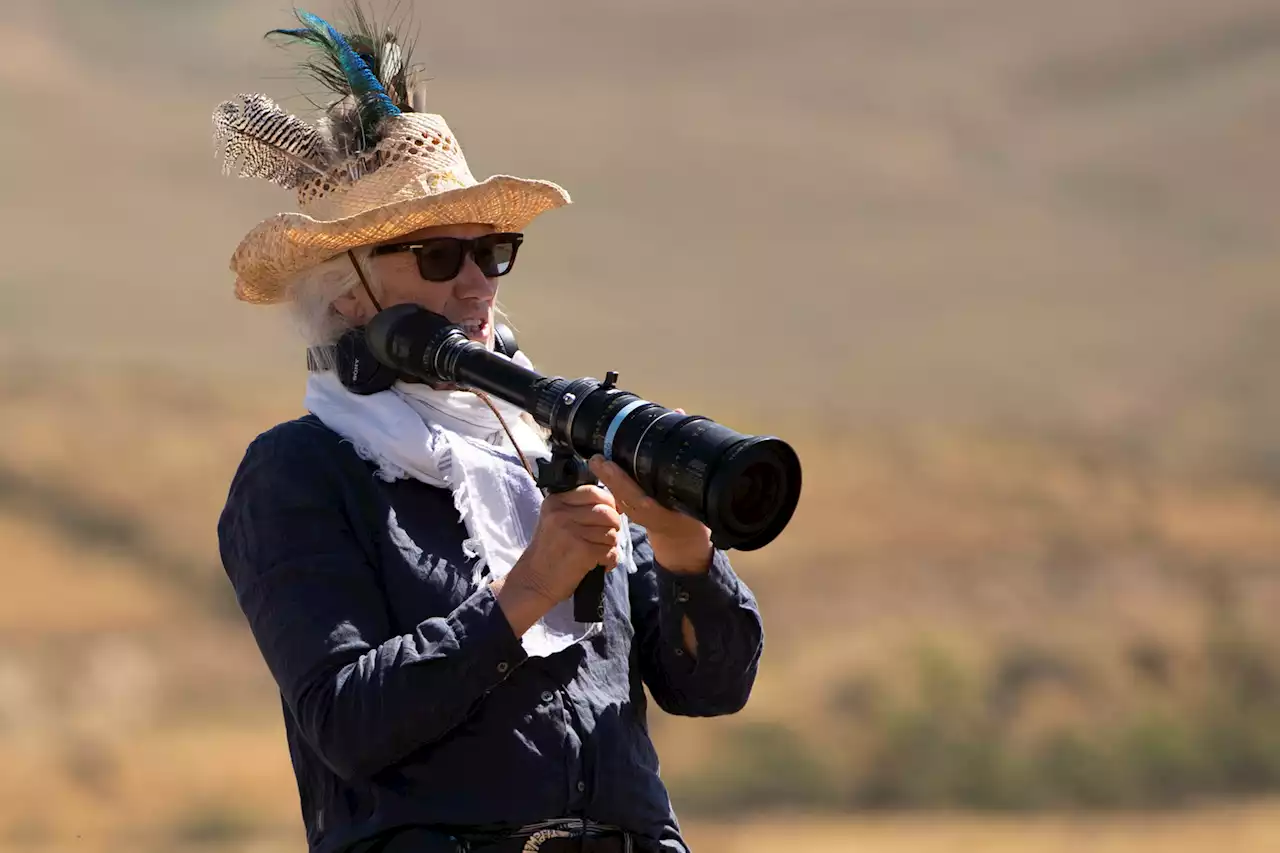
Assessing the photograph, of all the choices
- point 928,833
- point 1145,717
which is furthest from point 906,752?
point 1145,717

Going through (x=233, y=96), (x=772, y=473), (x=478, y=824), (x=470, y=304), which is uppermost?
(x=233, y=96)

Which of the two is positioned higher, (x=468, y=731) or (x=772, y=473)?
(x=772, y=473)

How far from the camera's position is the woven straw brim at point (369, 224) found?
7.41 ft

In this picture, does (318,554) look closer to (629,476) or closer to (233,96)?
(629,476)

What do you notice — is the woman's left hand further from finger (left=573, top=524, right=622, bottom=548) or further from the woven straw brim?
the woven straw brim

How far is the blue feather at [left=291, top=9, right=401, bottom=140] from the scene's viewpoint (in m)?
2.47

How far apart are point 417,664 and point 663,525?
0.35 meters

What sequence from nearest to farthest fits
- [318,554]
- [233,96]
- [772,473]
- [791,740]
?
[772,473]
[318,554]
[233,96]
[791,740]

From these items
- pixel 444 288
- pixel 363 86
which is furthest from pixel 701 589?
pixel 363 86

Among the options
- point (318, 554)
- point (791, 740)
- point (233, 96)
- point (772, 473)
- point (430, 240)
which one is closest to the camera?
point (772, 473)

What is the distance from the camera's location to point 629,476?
6.59 ft

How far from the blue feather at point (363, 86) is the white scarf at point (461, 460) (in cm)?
40

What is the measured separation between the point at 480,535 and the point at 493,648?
24 cm

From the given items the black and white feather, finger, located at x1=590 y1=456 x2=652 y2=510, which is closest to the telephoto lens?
finger, located at x1=590 y1=456 x2=652 y2=510
